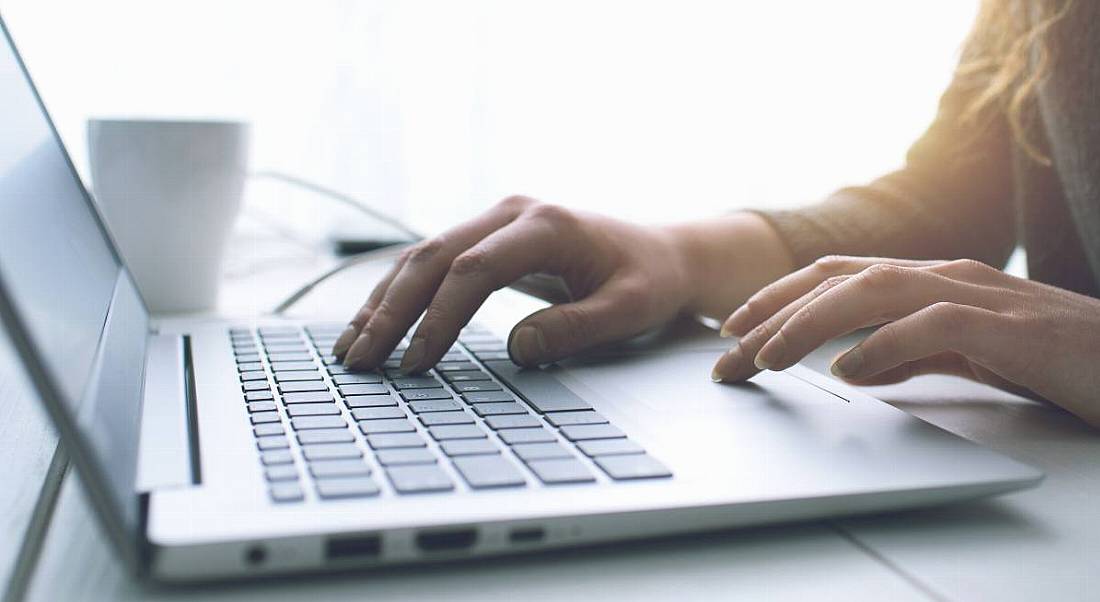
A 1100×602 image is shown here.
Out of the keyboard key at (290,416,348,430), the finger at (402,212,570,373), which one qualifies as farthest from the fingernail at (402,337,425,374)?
the keyboard key at (290,416,348,430)

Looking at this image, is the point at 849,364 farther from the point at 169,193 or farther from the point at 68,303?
the point at 169,193

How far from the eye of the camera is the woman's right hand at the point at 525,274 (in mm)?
595

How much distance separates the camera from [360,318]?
64 centimetres

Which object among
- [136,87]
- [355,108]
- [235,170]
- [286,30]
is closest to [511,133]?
[355,108]

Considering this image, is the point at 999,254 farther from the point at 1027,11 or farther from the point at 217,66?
the point at 217,66

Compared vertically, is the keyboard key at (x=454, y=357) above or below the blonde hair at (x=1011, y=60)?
below

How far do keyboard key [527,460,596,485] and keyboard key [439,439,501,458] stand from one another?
1.0 inches

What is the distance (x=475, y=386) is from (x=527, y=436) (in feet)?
0.38

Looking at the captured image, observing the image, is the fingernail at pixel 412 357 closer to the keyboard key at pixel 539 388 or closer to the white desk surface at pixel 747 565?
the keyboard key at pixel 539 388

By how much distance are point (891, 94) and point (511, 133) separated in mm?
680

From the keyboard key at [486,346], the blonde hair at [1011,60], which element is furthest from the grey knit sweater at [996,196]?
the keyboard key at [486,346]

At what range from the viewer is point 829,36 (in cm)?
175

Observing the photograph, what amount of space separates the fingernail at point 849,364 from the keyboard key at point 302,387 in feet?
0.87

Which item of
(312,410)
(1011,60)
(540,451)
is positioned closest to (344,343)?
(312,410)
